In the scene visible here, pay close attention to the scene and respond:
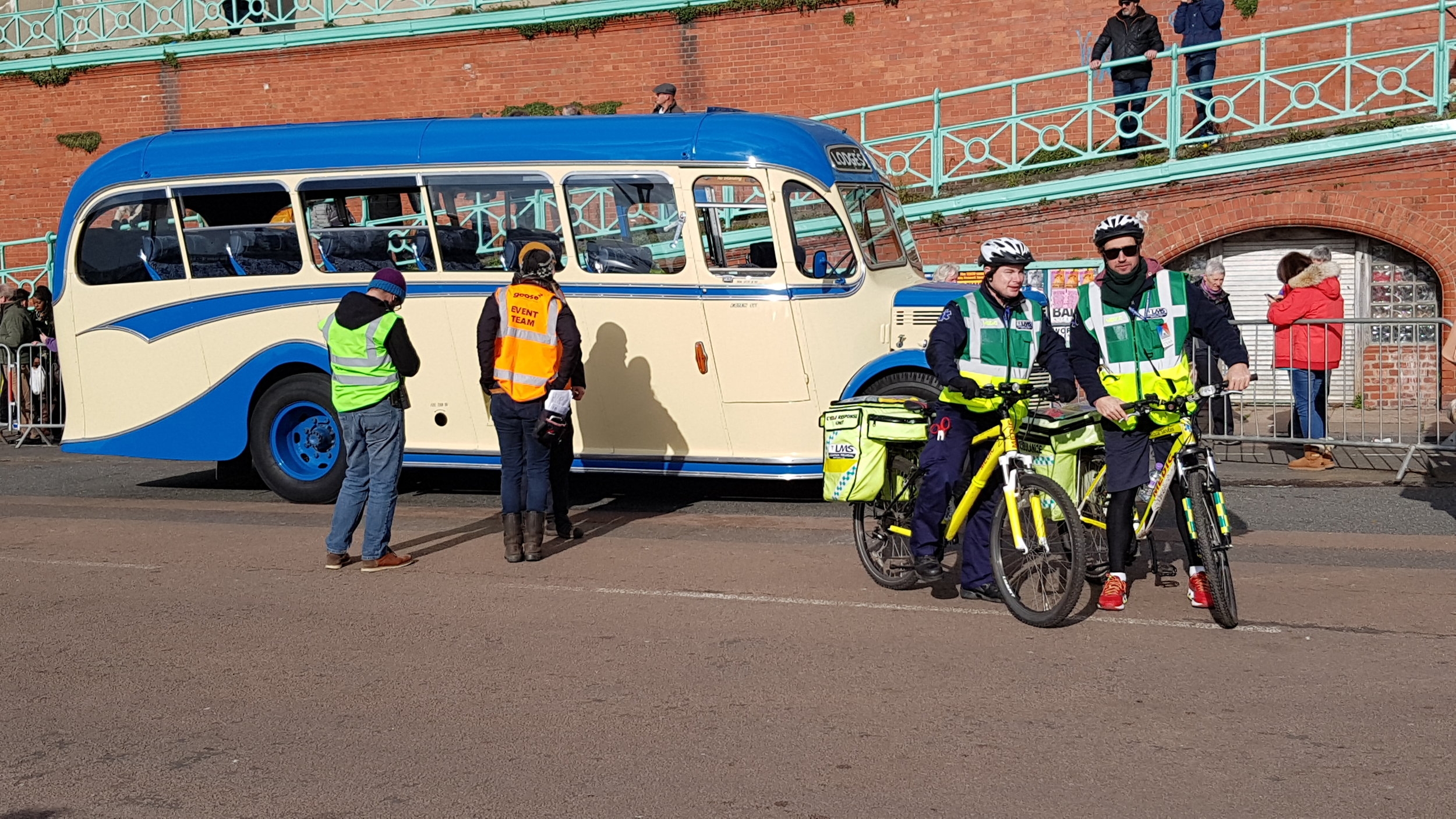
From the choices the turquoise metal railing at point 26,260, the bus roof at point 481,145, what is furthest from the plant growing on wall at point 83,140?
the bus roof at point 481,145

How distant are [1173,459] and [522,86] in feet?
55.4

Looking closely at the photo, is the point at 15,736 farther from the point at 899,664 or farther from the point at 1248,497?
the point at 1248,497

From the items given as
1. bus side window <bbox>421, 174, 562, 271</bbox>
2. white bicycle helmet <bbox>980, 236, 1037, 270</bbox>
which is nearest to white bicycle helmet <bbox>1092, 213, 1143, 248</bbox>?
white bicycle helmet <bbox>980, 236, 1037, 270</bbox>

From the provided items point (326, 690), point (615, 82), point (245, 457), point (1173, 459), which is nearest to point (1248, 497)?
point (1173, 459)

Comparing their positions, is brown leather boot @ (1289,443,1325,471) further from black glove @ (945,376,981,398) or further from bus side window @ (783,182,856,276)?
black glove @ (945,376,981,398)

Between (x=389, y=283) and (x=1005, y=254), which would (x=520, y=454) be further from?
(x=1005, y=254)

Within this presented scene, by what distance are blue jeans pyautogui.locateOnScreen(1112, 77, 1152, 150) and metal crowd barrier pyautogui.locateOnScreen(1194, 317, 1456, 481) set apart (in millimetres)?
4326

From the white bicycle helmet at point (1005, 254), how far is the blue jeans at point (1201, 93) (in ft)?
34.9

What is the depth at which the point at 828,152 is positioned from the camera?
10961 millimetres

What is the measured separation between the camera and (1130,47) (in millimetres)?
17375

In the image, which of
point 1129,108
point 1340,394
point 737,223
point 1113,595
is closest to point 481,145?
point 737,223

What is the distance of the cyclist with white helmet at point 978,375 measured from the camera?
289 inches

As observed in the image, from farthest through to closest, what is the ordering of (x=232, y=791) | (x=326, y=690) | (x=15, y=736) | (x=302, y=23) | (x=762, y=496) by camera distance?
(x=302, y=23)
(x=762, y=496)
(x=326, y=690)
(x=15, y=736)
(x=232, y=791)

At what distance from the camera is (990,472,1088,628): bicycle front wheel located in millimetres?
6836
